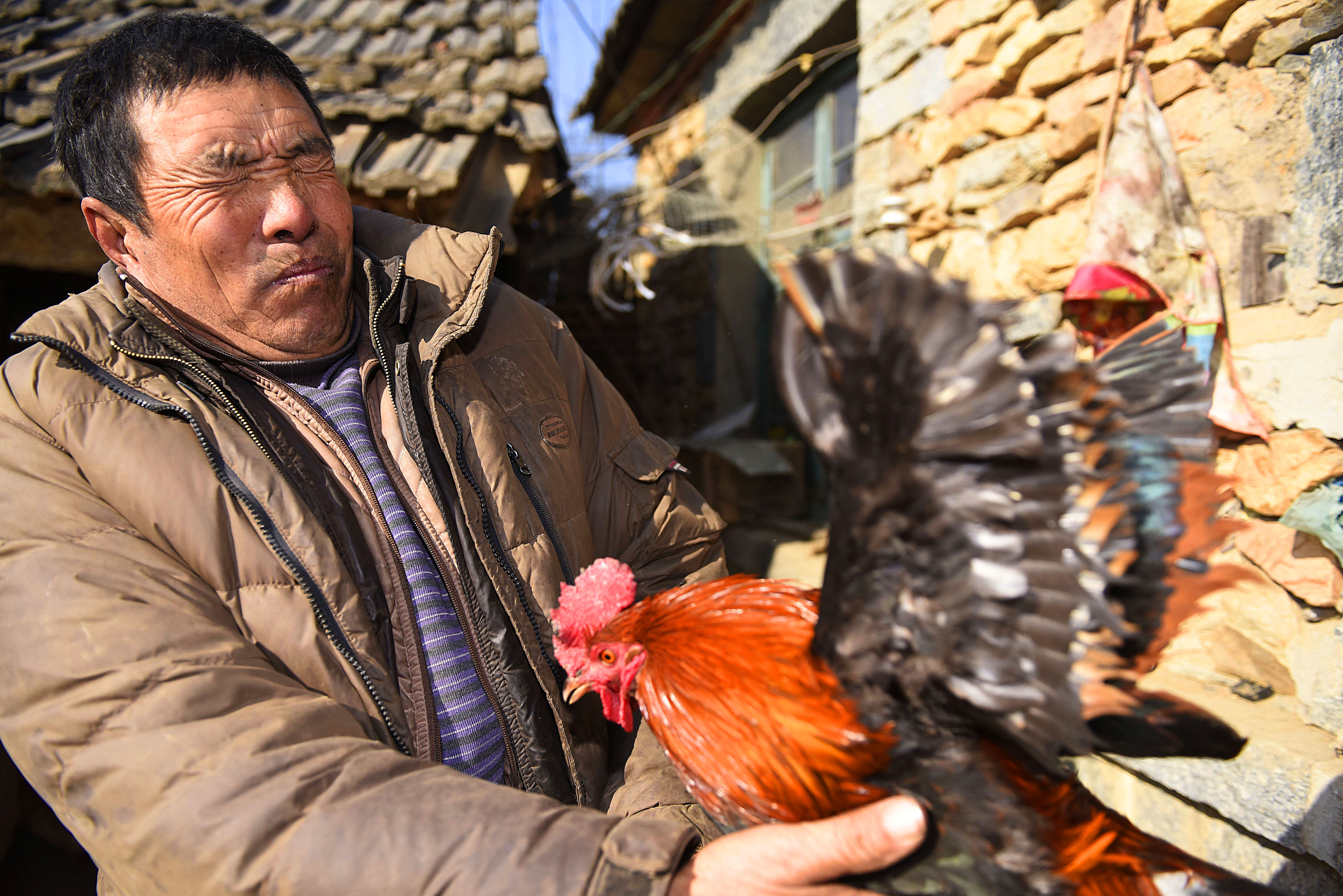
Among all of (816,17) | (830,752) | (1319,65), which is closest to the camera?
(830,752)

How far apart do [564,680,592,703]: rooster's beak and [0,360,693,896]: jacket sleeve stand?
0.38 metres

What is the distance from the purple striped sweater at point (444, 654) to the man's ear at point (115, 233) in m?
0.52

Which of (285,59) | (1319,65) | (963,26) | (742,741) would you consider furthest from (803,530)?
(285,59)

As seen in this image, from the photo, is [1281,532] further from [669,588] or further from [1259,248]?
[669,588]

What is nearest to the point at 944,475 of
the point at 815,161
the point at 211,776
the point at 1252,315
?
the point at 211,776

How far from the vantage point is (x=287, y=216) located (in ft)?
4.50

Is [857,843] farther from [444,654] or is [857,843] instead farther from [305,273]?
[305,273]

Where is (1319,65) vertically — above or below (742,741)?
above

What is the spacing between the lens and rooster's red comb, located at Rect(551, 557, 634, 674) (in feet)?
4.49

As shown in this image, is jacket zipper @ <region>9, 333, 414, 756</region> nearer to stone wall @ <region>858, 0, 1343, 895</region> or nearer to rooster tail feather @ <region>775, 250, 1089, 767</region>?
rooster tail feather @ <region>775, 250, 1089, 767</region>

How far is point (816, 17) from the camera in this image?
14.3ft

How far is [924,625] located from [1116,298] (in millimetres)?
2078

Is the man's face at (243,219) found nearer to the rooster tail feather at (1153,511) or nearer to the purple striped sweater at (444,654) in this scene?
the purple striped sweater at (444,654)

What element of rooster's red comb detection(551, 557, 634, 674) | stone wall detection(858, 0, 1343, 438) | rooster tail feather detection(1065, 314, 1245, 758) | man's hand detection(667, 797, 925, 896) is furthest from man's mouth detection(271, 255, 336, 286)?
stone wall detection(858, 0, 1343, 438)
